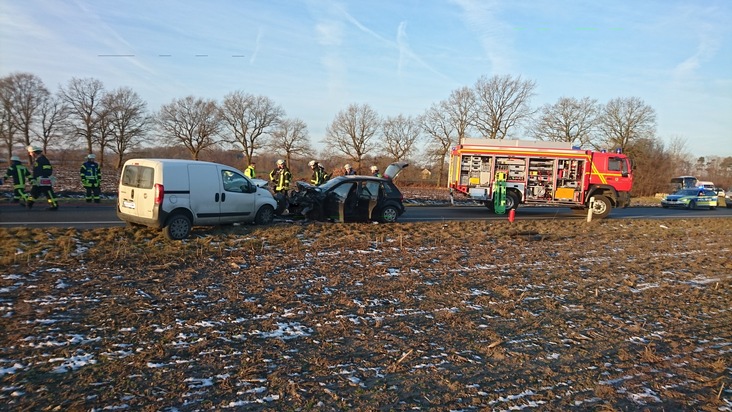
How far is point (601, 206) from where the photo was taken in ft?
61.3

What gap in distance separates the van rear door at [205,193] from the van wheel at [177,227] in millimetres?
301

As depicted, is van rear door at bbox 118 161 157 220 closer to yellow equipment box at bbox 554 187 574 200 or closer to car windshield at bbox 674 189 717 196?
yellow equipment box at bbox 554 187 574 200

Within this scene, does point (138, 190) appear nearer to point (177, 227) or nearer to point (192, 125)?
point (177, 227)

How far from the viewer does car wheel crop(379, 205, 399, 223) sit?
1349cm

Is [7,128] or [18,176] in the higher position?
[7,128]

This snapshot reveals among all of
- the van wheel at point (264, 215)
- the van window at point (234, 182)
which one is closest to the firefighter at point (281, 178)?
the van wheel at point (264, 215)

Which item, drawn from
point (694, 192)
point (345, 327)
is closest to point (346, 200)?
point (345, 327)

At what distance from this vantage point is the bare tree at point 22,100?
46844 mm

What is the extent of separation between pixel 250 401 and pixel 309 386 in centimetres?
49

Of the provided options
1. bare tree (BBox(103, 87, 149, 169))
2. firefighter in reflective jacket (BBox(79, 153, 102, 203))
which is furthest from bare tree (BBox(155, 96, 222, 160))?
firefighter in reflective jacket (BBox(79, 153, 102, 203))

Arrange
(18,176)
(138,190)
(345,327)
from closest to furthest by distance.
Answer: (345,327) → (138,190) → (18,176)

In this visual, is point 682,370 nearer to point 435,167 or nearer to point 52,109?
point 435,167

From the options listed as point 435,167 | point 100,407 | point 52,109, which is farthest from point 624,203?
point 52,109

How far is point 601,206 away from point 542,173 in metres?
2.76
